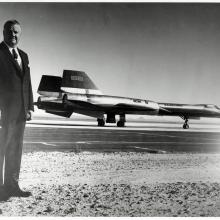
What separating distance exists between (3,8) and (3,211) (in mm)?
4515

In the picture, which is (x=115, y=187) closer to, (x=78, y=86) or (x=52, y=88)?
(x=52, y=88)

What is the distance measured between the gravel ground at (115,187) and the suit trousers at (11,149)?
359 mm

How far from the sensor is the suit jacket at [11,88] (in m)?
5.46

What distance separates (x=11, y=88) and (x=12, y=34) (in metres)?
0.86

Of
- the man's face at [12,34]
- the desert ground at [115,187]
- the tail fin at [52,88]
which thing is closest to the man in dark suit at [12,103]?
the man's face at [12,34]

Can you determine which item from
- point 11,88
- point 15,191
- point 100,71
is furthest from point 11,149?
point 100,71

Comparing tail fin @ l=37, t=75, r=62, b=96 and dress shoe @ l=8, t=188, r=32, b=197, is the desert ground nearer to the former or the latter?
dress shoe @ l=8, t=188, r=32, b=197

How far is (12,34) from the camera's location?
547cm

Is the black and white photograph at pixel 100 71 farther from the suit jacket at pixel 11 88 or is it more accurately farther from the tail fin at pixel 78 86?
the tail fin at pixel 78 86

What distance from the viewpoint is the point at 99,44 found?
30.1ft

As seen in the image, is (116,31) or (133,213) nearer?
(133,213)

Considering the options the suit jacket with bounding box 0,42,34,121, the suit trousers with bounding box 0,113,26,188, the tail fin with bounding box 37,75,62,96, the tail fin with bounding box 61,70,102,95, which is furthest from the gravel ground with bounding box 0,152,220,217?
the tail fin with bounding box 61,70,102,95

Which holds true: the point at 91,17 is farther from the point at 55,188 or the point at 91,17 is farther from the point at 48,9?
the point at 55,188

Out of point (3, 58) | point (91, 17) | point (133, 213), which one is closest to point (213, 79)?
point (91, 17)
